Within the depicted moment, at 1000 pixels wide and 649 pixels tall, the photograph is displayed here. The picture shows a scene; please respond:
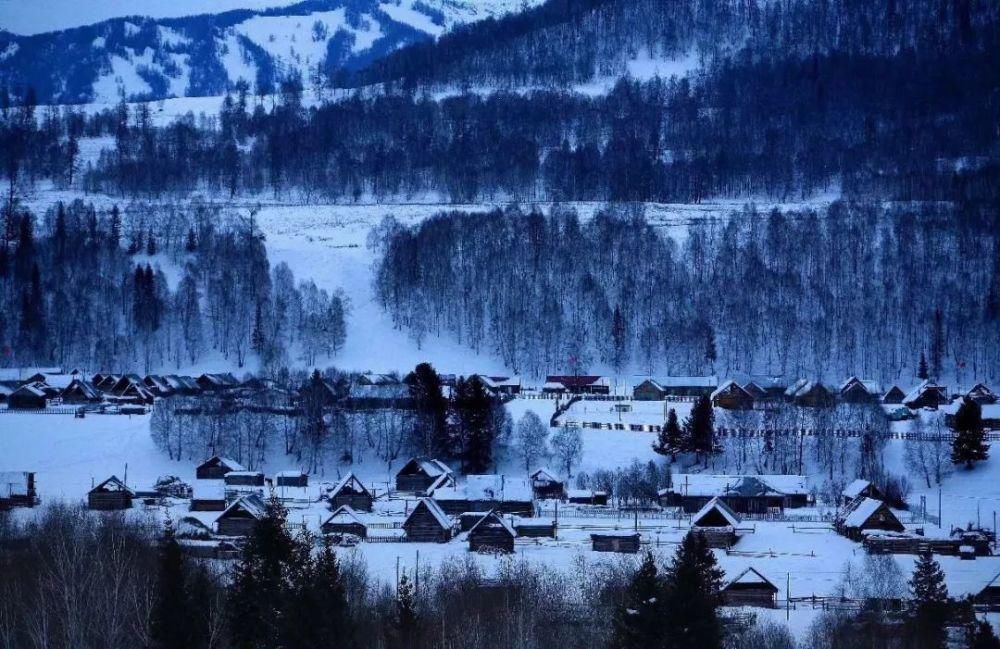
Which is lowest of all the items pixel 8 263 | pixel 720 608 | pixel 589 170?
pixel 720 608

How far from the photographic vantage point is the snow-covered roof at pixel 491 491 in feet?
139

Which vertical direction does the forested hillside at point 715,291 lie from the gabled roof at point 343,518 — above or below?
above

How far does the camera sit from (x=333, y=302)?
73875 millimetres

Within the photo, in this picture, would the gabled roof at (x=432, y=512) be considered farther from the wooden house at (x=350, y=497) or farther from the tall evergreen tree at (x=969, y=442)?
the tall evergreen tree at (x=969, y=442)

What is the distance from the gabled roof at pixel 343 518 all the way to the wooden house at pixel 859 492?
1481cm

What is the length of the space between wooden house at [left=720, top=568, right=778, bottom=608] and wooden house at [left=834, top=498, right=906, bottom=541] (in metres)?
7.19

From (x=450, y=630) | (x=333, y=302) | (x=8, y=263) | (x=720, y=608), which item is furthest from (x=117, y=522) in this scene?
(x=8, y=263)

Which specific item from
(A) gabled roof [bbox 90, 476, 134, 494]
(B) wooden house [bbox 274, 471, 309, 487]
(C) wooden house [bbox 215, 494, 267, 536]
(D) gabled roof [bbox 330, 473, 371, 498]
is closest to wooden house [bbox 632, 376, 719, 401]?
(B) wooden house [bbox 274, 471, 309, 487]

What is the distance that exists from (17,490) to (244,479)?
7135 millimetres

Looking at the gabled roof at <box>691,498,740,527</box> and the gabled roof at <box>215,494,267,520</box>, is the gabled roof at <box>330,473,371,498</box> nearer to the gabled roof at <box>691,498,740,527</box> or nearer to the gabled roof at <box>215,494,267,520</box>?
the gabled roof at <box>215,494,267,520</box>

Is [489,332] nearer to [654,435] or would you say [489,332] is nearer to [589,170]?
[654,435]

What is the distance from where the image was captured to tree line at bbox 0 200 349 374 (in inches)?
2835

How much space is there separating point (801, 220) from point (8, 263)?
151 ft

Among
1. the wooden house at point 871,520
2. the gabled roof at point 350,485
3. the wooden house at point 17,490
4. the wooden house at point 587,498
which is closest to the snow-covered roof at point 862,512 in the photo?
the wooden house at point 871,520
